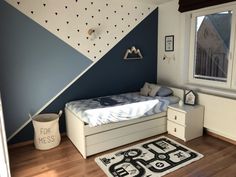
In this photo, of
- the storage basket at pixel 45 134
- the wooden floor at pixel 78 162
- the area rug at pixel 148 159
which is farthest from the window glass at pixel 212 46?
the storage basket at pixel 45 134

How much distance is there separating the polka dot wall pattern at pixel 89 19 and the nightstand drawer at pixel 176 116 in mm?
1491

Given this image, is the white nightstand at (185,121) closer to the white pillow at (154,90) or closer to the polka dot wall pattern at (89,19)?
the white pillow at (154,90)

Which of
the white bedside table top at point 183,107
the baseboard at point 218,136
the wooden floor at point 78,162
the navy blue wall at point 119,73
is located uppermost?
the navy blue wall at point 119,73

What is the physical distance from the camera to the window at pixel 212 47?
120 inches

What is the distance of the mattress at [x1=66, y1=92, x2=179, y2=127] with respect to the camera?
2.67 metres

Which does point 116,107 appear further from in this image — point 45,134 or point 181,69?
point 181,69

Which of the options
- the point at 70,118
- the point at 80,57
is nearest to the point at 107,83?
the point at 80,57

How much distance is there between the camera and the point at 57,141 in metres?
3.00

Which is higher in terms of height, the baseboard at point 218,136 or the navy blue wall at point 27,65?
the navy blue wall at point 27,65

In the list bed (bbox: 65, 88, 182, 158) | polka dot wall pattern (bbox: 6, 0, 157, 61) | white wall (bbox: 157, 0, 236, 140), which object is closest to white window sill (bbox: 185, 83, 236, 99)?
white wall (bbox: 157, 0, 236, 140)

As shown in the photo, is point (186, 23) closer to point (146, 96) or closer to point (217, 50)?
point (217, 50)

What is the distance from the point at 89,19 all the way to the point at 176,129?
2.21 m

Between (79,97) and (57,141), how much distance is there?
0.78m

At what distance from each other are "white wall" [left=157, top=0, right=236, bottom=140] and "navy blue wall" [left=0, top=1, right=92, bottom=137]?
5.79 feet
